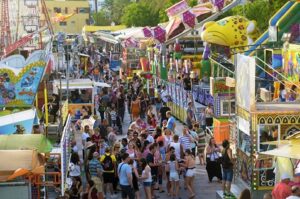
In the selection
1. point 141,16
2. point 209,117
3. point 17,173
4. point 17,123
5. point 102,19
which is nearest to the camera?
point 17,173

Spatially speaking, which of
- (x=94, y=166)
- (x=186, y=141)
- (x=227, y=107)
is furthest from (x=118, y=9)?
(x=94, y=166)

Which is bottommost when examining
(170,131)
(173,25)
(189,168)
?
(189,168)

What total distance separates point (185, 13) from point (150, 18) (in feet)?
130

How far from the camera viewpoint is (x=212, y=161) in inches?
800

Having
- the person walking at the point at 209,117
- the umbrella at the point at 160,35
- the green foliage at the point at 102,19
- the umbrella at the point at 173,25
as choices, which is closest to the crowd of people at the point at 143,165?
the person walking at the point at 209,117

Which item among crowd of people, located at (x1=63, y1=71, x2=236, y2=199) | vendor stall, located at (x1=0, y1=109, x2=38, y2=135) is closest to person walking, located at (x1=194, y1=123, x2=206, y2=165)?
crowd of people, located at (x1=63, y1=71, x2=236, y2=199)

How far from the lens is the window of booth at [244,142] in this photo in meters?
17.5

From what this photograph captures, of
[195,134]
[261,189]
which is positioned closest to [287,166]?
[261,189]

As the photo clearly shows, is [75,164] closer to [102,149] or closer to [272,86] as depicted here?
[102,149]

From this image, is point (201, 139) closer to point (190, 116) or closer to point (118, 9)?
point (190, 116)

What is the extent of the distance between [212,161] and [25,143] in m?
5.71

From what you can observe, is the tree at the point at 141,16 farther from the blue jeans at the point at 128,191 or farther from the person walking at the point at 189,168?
the blue jeans at the point at 128,191

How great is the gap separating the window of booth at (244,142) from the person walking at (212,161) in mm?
1773

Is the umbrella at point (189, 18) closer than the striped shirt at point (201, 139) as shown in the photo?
No
